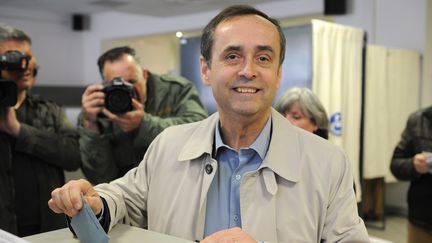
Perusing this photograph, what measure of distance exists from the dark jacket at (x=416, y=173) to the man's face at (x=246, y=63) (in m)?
1.37

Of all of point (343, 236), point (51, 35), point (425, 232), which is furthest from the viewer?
point (51, 35)

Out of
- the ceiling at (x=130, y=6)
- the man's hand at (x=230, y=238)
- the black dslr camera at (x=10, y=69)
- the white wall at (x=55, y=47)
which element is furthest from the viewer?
the white wall at (x=55, y=47)

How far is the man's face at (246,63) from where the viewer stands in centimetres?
98

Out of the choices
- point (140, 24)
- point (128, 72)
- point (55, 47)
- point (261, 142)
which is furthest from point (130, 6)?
point (261, 142)

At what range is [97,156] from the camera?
5.46 ft

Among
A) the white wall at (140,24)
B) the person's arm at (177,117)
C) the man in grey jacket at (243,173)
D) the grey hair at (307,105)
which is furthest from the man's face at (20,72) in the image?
the white wall at (140,24)

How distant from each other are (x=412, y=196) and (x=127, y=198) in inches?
60.6

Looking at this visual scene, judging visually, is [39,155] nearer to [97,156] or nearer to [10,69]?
[97,156]

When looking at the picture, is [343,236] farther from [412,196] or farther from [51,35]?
[51,35]

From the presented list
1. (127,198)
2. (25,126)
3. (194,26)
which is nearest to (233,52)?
(127,198)

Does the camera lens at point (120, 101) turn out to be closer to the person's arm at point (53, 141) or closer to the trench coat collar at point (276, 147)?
the person's arm at point (53, 141)

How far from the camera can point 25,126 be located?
1578 mm

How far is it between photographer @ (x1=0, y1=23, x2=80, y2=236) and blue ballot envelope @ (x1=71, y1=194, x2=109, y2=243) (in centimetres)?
79

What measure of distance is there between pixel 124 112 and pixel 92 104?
126mm
